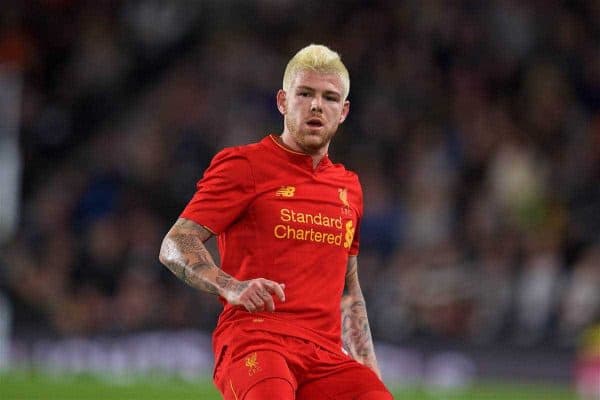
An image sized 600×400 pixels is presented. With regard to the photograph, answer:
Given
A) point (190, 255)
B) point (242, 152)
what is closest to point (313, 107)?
point (242, 152)

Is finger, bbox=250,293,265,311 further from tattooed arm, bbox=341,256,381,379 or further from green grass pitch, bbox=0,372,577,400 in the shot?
green grass pitch, bbox=0,372,577,400

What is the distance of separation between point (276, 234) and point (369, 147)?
11002mm

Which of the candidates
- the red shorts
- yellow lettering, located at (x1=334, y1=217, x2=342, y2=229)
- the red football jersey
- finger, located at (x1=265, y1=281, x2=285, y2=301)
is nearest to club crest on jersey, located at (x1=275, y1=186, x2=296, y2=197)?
the red football jersey

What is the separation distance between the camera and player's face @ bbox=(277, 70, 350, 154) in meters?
5.91

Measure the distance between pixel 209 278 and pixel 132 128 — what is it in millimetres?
12458

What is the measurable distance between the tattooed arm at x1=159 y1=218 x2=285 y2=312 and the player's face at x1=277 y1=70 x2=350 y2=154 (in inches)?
25.6

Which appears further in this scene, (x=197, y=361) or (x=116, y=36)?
(x=116, y=36)

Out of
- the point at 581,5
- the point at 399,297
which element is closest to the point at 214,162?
the point at 399,297

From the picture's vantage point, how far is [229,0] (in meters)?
19.0

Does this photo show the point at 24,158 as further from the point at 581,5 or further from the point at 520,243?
the point at 581,5

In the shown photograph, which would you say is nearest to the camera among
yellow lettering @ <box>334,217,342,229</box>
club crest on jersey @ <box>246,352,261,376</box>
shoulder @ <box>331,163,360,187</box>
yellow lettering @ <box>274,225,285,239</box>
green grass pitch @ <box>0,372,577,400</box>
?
club crest on jersey @ <box>246,352,261,376</box>

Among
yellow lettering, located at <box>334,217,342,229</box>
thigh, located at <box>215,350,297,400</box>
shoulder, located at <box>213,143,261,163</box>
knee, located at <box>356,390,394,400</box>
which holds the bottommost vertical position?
knee, located at <box>356,390,394,400</box>

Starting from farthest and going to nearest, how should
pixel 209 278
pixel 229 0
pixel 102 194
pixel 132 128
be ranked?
pixel 229 0 → pixel 132 128 → pixel 102 194 → pixel 209 278

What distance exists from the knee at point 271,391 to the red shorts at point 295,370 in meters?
0.02
